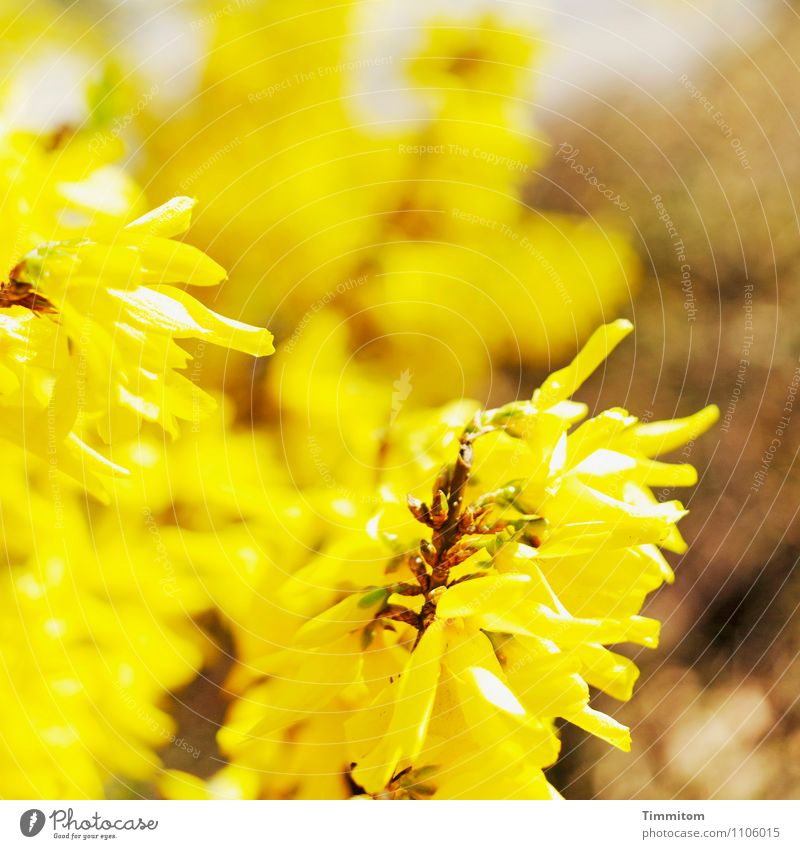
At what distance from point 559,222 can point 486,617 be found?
224 millimetres

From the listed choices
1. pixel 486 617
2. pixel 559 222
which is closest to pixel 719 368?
pixel 559 222

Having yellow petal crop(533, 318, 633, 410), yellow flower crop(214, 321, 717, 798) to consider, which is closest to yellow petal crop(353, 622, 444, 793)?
yellow flower crop(214, 321, 717, 798)

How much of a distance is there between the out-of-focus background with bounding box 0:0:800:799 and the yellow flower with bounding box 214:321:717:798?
0.07m

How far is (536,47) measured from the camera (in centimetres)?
42

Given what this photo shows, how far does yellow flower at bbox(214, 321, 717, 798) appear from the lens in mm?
307

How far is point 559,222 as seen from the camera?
441mm

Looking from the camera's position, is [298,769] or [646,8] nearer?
[298,769]

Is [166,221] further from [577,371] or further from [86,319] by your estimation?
[577,371]

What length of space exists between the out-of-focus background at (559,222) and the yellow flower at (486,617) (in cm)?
7

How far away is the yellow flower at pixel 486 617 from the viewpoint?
1.01 ft

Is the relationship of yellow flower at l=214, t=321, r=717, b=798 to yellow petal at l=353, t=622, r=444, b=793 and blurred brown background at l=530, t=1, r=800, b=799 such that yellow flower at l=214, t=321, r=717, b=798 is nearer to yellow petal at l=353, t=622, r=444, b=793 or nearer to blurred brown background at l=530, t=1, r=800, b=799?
yellow petal at l=353, t=622, r=444, b=793

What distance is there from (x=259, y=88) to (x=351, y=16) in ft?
0.19
